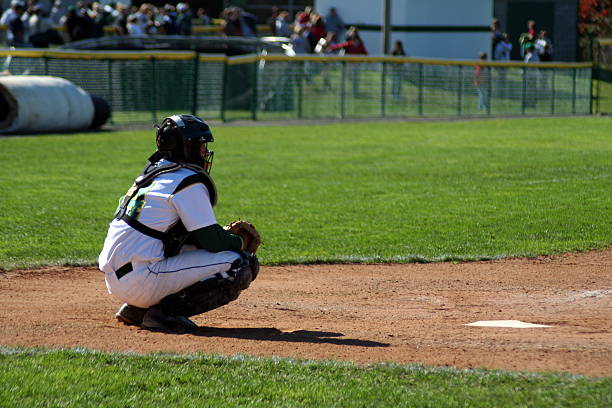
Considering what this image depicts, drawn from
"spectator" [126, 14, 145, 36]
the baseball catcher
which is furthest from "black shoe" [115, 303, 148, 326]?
"spectator" [126, 14, 145, 36]

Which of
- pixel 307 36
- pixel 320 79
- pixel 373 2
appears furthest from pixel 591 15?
pixel 320 79

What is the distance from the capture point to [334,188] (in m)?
14.8

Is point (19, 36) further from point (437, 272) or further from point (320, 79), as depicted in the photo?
point (437, 272)

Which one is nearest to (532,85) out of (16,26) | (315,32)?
(315,32)

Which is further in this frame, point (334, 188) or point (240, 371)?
point (334, 188)

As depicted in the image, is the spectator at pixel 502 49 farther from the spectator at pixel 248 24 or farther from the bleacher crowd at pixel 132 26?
the spectator at pixel 248 24

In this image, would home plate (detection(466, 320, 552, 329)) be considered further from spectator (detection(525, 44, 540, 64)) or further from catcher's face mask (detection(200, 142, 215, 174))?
spectator (detection(525, 44, 540, 64))

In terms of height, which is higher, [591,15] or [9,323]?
[591,15]

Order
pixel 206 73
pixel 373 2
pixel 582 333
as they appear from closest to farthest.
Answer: pixel 582 333 < pixel 206 73 < pixel 373 2

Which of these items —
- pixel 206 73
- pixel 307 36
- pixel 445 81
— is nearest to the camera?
pixel 206 73

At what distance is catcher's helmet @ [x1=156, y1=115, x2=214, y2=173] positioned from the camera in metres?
6.50

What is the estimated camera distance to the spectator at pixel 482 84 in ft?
95.3

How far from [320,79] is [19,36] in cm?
962

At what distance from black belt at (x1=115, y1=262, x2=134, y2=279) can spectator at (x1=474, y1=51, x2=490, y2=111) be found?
2360cm
